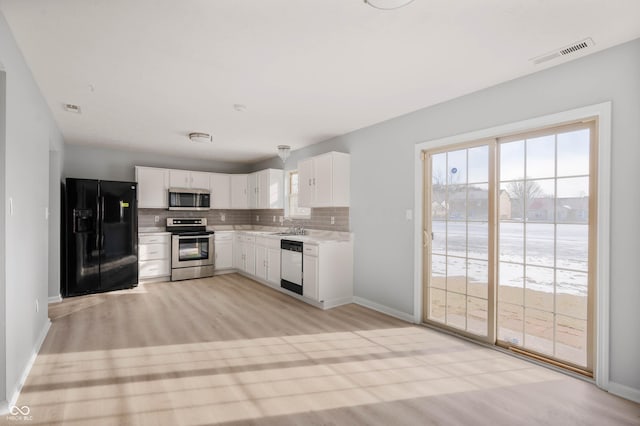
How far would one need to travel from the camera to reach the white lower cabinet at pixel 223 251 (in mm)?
6500

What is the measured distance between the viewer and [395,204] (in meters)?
4.01

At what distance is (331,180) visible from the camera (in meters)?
4.68

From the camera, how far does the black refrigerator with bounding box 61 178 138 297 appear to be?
191 inches

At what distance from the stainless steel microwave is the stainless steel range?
37cm

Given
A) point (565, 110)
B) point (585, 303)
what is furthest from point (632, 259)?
point (565, 110)

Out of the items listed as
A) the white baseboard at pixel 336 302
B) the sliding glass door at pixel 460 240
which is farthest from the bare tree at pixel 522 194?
the white baseboard at pixel 336 302

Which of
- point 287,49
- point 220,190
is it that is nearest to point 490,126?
point 287,49

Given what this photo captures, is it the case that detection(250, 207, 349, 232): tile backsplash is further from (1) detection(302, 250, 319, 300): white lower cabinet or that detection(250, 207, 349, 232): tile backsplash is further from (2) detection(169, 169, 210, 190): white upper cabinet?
(2) detection(169, 169, 210, 190): white upper cabinet

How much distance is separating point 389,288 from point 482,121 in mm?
2173

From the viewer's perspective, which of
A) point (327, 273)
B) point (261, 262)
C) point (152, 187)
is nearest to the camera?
point (327, 273)

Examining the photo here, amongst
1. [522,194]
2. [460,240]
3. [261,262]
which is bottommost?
[261,262]

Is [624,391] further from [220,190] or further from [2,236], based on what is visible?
[220,190]
